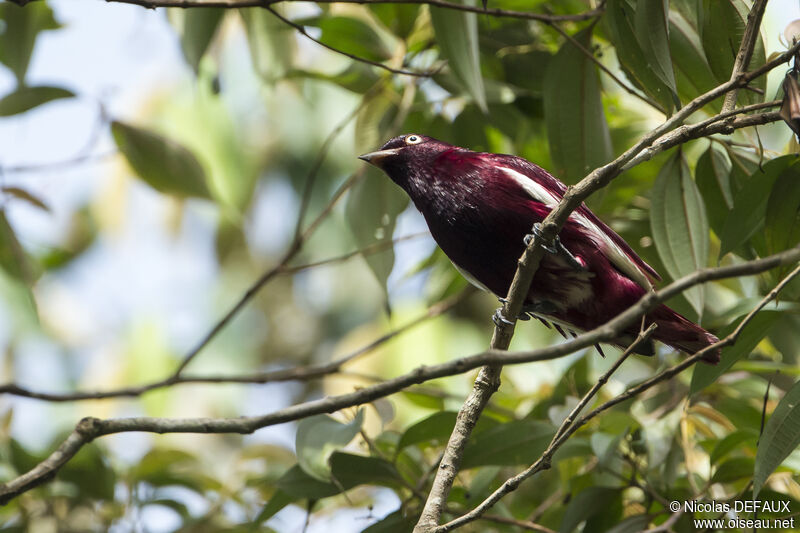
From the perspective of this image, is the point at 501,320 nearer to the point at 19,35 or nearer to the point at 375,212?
the point at 375,212

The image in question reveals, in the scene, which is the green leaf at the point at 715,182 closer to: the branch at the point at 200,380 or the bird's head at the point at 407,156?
the bird's head at the point at 407,156

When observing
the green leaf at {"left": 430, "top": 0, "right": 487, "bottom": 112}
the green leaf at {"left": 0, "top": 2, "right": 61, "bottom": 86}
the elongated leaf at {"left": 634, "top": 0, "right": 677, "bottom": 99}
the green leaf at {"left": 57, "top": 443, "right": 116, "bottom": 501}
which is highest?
the elongated leaf at {"left": 634, "top": 0, "right": 677, "bottom": 99}

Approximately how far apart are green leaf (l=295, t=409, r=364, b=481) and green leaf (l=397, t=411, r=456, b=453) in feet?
0.77

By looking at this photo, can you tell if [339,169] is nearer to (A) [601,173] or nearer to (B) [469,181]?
(B) [469,181]

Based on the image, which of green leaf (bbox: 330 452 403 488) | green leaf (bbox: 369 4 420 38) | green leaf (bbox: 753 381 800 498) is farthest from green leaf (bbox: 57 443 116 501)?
green leaf (bbox: 753 381 800 498)

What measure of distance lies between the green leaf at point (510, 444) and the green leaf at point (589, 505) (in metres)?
0.20

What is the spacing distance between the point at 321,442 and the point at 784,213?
4.93ft

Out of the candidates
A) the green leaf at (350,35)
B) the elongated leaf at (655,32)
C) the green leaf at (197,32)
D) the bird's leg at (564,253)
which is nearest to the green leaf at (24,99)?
the green leaf at (197,32)

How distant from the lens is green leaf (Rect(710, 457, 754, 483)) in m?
2.64

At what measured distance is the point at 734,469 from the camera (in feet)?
8.70

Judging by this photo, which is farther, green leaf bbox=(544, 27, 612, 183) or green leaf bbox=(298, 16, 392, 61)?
green leaf bbox=(298, 16, 392, 61)

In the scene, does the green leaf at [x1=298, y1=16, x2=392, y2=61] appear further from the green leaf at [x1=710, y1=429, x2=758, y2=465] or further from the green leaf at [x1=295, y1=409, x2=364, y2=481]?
the green leaf at [x1=710, y1=429, x2=758, y2=465]

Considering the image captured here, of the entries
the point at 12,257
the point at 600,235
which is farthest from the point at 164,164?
the point at 600,235

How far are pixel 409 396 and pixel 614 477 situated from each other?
0.87 metres
